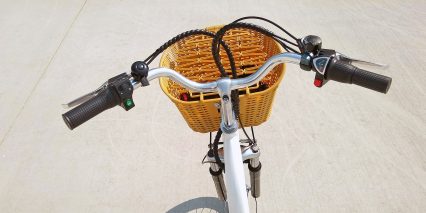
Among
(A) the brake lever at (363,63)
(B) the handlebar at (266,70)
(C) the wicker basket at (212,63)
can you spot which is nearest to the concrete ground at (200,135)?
(C) the wicker basket at (212,63)

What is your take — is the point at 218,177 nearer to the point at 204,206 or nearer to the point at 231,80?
the point at 204,206

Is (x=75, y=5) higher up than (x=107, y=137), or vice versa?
(x=75, y=5)

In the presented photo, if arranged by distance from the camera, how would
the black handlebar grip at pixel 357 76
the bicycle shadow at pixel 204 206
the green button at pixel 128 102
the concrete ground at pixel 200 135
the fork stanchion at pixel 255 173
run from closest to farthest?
the black handlebar grip at pixel 357 76, the green button at pixel 128 102, the fork stanchion at pixel 255 173, the bicycle shadow at pixel 204 206, the concrete ground at pixel 200 135

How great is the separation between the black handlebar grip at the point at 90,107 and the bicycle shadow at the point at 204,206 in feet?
3.43

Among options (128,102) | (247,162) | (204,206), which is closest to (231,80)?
(128,102)

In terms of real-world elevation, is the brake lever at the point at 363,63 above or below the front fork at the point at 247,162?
above

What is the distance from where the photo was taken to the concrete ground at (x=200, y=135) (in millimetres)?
2525

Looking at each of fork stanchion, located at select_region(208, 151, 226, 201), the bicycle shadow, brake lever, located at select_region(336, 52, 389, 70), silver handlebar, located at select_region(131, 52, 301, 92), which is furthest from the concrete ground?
brake lever, located at select_region(336, 52, 389, 70)

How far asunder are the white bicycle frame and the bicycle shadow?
0.55 m

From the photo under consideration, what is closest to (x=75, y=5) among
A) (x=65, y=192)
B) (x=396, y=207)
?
(x=65, y=192)

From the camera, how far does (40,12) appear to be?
4.84m

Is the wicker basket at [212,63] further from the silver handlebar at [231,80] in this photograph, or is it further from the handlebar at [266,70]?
the handlebar at [266,70]

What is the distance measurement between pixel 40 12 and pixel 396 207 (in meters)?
4.62

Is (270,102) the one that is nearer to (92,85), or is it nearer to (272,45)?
(272,45)
